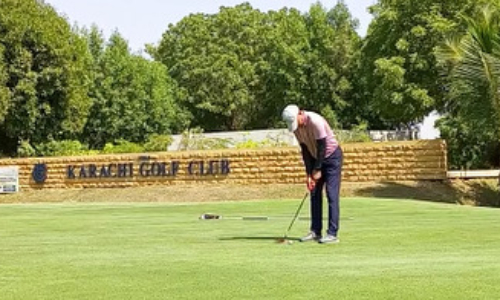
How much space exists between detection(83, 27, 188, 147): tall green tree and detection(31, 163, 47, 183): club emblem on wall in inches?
962

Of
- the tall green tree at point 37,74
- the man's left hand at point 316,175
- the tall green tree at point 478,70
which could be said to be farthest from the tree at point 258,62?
the man's left hand at point 316,175

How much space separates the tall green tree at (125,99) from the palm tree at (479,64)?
3821cm

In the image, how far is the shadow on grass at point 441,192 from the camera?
30609mm

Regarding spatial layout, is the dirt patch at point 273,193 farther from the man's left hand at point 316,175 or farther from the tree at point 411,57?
the man's left hand at point 316,175

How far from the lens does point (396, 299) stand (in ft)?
21.3

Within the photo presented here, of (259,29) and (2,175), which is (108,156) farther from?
(259,29)

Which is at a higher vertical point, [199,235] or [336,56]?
[336,56]

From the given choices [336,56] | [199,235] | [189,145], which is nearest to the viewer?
[199,235]

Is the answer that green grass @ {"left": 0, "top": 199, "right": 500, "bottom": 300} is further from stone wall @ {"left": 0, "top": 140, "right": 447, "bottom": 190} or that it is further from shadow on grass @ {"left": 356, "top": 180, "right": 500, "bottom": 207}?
stone wall @ {"left": 0, "top": 140, "right": 447, "bottom": 190}

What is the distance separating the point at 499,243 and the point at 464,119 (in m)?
19.5

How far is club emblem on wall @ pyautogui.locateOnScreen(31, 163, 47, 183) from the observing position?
39531 millimetres

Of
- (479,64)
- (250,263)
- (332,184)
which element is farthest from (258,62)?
(250,263)

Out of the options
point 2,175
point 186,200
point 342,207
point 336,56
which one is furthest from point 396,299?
point 336,56

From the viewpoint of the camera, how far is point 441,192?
31438 millimetres
